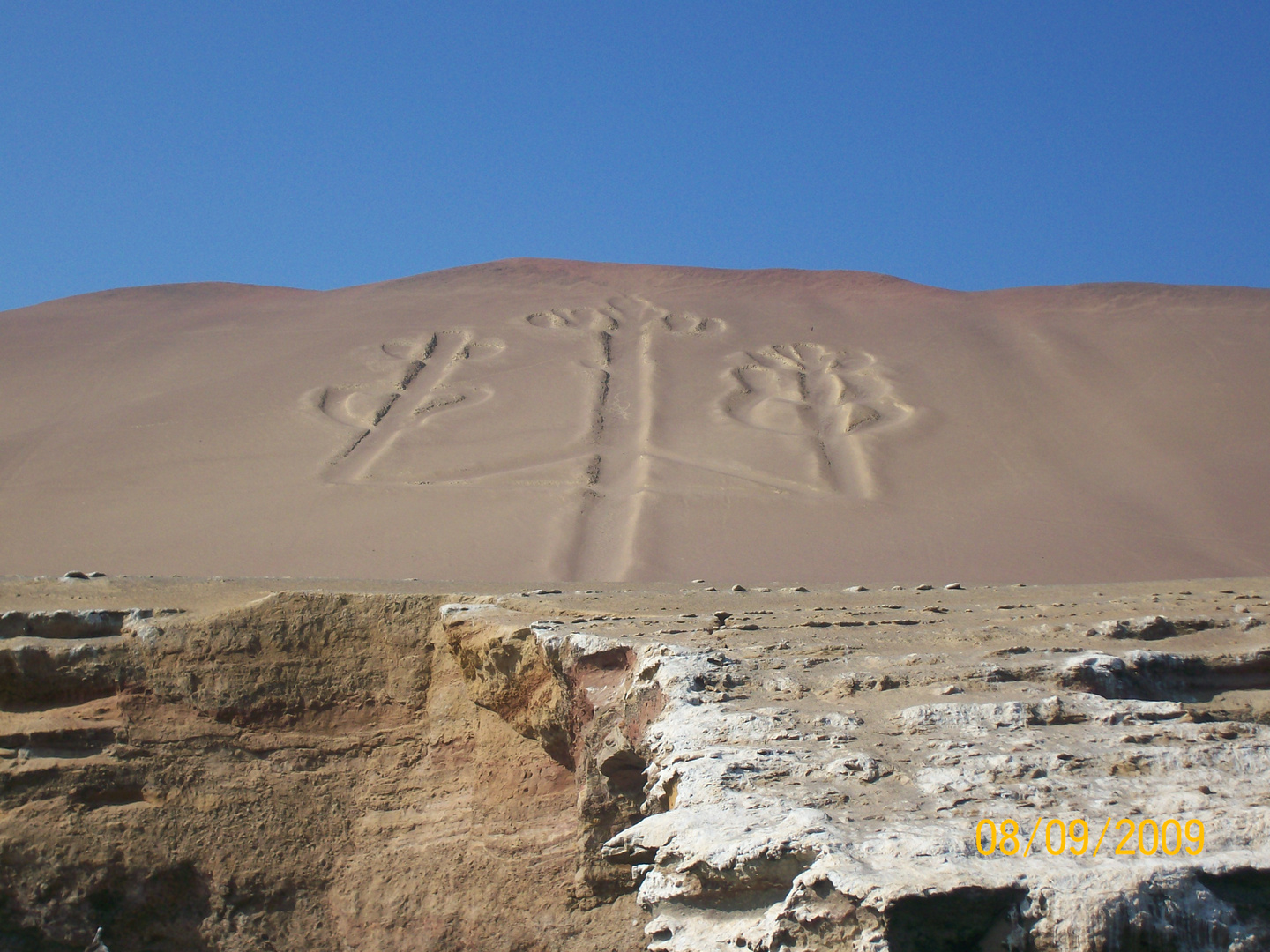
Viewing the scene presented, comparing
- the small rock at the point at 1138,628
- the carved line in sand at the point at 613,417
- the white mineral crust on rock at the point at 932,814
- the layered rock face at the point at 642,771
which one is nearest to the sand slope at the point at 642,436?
the carved line in sand at the point at 613,417

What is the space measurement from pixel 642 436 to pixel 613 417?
1.04m

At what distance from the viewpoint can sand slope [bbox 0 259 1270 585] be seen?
44.0ft

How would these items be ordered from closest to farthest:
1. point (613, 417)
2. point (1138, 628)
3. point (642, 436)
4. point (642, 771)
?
point (642, 771) → point (1138, 628) → point (642, 436) → point (613, 417)

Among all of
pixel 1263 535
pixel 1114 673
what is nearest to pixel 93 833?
pixel 1114 673

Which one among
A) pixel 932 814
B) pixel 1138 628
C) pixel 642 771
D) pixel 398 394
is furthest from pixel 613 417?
pixel 932 814

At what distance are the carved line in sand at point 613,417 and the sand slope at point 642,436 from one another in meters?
0.07

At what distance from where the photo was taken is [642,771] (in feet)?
11.5

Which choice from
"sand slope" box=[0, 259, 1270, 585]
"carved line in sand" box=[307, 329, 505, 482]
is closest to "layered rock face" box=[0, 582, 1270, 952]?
"sand slope" box=[0, 259, 1270, 585]

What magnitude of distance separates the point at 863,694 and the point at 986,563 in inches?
429

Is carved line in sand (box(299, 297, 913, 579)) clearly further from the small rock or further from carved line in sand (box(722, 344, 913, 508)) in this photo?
the small rock

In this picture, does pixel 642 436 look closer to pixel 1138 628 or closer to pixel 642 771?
pixel 1138 628

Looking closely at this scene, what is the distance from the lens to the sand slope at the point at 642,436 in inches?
528

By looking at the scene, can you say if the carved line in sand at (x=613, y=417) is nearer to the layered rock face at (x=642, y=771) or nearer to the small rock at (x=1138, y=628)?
the layered rock face at (x=642, y=771)

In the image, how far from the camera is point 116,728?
4.88m
